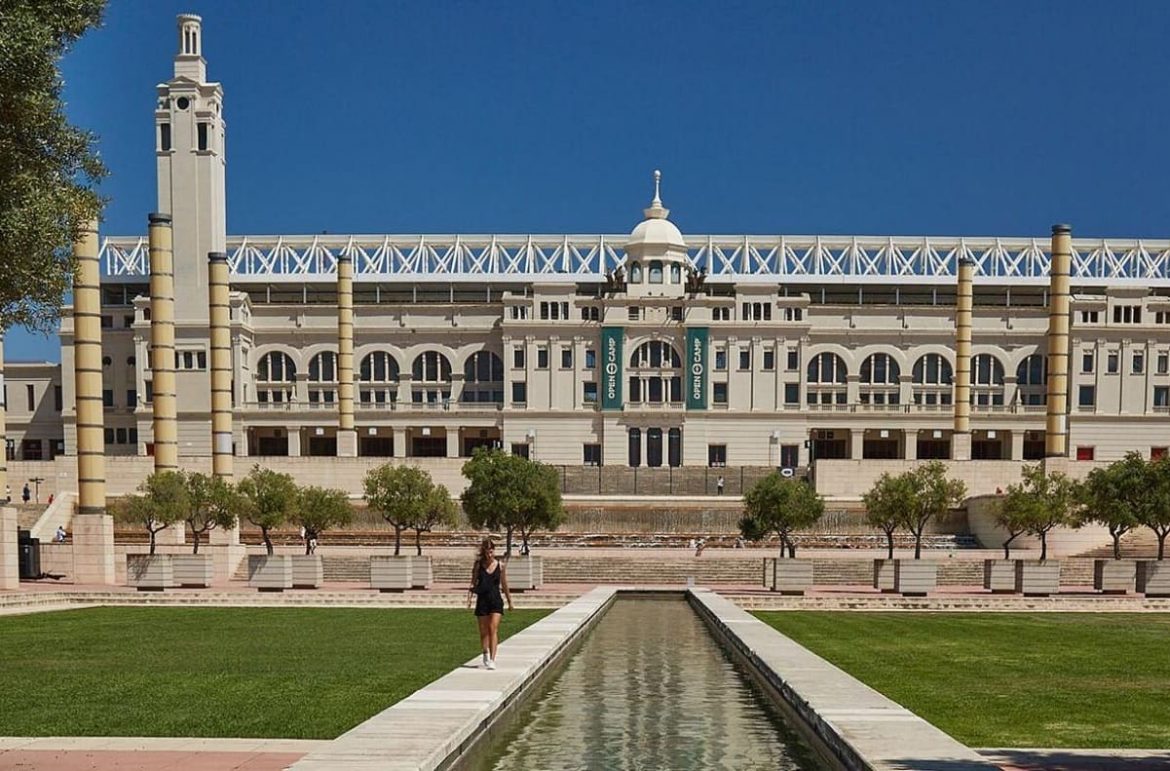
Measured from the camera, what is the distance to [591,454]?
3132 inches

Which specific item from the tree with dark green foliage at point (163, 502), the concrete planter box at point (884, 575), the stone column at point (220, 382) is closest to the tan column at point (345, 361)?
the stone column at point (220, 382)

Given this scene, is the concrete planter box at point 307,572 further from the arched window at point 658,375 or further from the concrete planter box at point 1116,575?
the arched window at point 658,375

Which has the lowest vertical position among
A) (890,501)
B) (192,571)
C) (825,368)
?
(192,571)

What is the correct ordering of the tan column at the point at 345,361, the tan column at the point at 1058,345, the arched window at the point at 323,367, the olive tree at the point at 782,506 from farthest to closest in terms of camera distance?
the arched window at the point at 323,367, the tan column at the point at 345,361, the tan column at the point at 1058,345, the olive tree at the point at 782,506

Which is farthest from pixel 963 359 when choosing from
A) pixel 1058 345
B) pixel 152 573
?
pixel 152 573

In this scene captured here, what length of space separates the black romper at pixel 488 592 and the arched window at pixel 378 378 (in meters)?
70.3

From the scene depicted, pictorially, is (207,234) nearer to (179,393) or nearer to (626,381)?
(179,393)

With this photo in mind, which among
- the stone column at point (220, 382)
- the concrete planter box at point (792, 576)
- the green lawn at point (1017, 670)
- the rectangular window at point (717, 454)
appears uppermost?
the stone column at point (220, 382)

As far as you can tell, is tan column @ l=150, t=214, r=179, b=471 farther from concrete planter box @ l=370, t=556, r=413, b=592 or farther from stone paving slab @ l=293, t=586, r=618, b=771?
stone paving slab @ l=293, t=586, r=618, b=771

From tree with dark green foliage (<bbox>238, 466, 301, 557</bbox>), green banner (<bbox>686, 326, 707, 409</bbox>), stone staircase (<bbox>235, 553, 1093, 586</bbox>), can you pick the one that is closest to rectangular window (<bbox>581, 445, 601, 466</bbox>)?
green banner (<bbox>686, 326, 707, 409</bbox>)

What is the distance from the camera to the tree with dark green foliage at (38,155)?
11852 millimetres

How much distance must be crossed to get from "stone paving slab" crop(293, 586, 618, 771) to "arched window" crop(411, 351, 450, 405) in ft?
221

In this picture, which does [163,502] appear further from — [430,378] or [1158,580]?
[430,378]

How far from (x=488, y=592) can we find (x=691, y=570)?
27.1m
